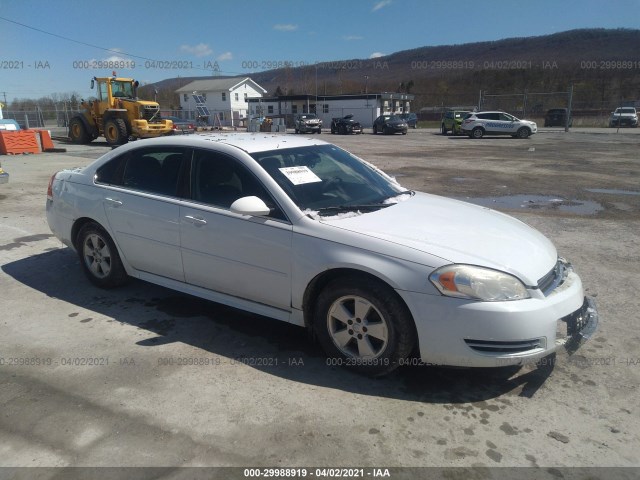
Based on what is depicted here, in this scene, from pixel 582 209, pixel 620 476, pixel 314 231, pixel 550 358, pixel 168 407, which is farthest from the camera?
pixel 582 209

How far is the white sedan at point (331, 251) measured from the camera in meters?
2.87

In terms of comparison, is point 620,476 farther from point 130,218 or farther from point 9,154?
point 9,154

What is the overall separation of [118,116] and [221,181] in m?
20.2

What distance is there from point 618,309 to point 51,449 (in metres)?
4.52

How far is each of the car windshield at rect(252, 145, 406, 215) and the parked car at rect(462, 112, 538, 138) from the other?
29.1 metres

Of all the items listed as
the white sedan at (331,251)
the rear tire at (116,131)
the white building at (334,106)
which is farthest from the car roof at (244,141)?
the white building at (334,106)

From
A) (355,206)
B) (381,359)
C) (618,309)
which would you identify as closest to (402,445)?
(381,359)

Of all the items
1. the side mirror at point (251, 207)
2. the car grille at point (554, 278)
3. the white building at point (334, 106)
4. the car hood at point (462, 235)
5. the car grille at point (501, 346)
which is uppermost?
the white building at point (334, 106)

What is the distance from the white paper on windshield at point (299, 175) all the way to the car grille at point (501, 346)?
1702mm

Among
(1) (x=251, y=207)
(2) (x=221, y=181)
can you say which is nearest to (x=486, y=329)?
(1) (x=251, y=207)

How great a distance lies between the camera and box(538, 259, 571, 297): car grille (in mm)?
3041

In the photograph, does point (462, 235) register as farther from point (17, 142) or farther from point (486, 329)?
point (17, 142)

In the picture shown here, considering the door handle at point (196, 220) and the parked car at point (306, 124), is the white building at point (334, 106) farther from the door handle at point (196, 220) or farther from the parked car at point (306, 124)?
the door handle at point (196, 220)

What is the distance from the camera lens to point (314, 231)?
326 cm
